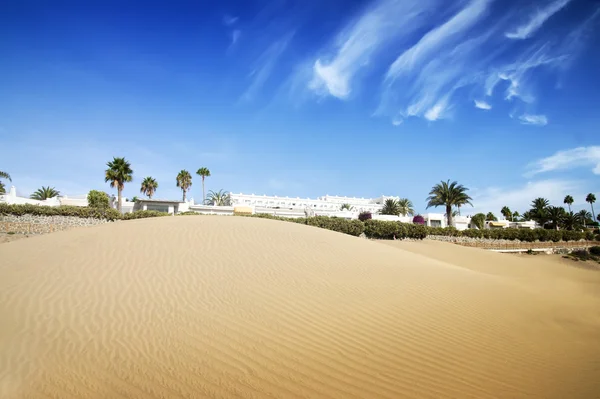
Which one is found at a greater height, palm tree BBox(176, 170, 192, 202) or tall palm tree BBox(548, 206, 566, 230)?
palm tree BBox(176, 170, 192, 202)

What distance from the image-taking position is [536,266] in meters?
25.1

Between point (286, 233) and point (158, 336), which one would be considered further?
point (286, 233)

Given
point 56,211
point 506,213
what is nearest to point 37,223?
point 56,211

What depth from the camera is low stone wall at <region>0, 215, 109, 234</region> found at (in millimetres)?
26344

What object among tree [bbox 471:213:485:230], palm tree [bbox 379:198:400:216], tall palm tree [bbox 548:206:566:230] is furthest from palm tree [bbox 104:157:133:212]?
tall palm tree [bbox 548:206:566:230]

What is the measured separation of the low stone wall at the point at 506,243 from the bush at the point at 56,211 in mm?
33933

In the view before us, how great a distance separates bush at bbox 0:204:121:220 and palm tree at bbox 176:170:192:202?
91.9 feet

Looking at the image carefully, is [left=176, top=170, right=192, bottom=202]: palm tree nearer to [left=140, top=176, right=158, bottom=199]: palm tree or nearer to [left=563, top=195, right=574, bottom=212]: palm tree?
[left=140, top=176, right=158, bottom=199]: palm tree

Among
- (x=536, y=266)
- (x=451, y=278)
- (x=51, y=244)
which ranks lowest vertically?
(x=536, y=266)

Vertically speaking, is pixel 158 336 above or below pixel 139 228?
below

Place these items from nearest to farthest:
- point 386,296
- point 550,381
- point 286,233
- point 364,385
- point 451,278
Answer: point 364,385 → point 550,381 → point 386,296 → point 451,278 → point 286,233

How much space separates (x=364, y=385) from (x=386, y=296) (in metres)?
3.87

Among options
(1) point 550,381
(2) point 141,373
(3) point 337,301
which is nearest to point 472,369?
(1) point 550,381

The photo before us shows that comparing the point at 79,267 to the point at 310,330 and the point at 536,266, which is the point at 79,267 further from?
the point at 536,266
